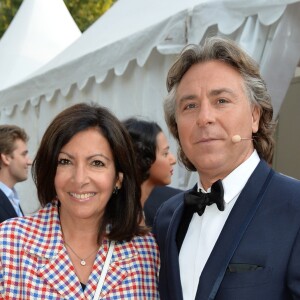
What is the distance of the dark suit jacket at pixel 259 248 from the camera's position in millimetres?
1671

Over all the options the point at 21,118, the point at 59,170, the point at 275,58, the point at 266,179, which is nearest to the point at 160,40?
the point at 275,58

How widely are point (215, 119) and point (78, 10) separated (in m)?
19.8

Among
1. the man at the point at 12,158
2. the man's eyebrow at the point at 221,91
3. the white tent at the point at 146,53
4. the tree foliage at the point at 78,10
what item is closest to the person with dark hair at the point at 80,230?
the man's eyebrow at the point at 221,91

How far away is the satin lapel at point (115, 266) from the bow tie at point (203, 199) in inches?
14.0

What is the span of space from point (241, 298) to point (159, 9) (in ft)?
10.2

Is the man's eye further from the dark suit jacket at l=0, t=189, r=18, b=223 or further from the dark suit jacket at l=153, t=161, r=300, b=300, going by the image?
the dark suit jacket at l=0, t=189, r=18, b=223

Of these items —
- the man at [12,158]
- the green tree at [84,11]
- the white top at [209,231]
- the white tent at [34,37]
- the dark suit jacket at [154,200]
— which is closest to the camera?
the white top at [209,231]

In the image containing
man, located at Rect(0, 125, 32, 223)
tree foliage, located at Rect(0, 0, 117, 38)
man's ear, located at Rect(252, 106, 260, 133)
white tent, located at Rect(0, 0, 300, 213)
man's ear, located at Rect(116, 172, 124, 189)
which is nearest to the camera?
man's ear, located at Rect(252, 106, 260, 133)

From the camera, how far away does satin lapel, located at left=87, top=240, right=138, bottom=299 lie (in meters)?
2.12

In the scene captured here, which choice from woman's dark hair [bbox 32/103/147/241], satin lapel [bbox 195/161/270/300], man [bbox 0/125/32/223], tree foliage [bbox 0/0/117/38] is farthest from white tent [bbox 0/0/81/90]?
tree foliage [bbox 0/0/117/38]

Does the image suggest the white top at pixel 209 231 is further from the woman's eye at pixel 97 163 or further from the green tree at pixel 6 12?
the green tree at pixel 6 12

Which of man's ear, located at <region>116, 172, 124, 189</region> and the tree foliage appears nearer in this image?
man's ear, located at <region>116, 172, 124, 189</region>

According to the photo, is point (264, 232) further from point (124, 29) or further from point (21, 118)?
point (21, 118)

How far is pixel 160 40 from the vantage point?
3838 millimetres
